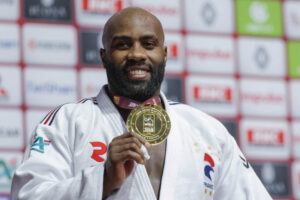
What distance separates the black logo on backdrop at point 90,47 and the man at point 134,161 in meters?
2.32

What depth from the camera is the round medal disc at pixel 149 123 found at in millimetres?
2275

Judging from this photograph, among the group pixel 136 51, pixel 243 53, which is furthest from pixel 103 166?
pixel 243 53

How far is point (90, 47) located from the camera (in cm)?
501

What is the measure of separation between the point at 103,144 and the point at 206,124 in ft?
1.41

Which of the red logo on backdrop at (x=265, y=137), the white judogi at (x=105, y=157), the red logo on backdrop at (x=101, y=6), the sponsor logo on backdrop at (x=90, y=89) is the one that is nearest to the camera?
the white judogi at (x=105, y=157)

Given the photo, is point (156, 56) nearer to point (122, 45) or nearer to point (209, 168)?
point (122, 45)

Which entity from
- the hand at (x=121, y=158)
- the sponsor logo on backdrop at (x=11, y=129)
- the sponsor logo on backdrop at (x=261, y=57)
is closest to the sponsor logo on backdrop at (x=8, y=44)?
the sponsor logo on backdrop at (x=11, y=129)

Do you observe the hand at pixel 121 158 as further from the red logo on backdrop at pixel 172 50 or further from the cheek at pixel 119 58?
the red logo on backdrop at pixel 172 50

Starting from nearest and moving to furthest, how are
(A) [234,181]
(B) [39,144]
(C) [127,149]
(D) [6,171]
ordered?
1. (C) [127,149]
2. (B) [39,144]
3. (A) [234,181]
4. (D) [6,171]

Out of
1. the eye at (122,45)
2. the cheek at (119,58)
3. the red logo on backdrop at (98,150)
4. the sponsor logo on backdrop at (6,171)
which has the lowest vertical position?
the sponsor logo on backdrop at (6,171)

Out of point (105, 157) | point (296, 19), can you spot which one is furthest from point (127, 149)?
point (296, 19)

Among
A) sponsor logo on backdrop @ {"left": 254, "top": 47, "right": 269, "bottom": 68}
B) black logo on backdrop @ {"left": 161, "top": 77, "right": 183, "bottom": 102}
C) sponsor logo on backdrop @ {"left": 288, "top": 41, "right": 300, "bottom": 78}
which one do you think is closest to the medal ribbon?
black logo on backdrop @ {"left": 161, "top": 77, "right": 183, "bottom": 102}

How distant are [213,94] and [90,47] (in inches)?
39.2

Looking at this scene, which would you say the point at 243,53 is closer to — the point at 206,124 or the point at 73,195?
the point at 206,124
